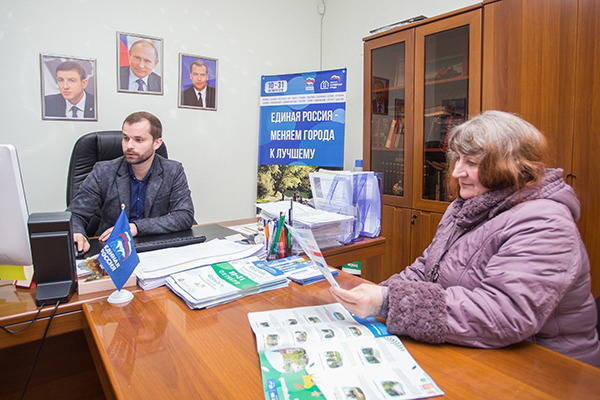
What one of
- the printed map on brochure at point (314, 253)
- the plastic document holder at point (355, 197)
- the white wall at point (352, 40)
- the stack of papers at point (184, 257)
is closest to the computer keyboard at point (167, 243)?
the stack of papers at point (184, 257)

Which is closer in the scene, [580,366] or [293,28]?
[580,366]

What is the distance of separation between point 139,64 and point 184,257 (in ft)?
6.87

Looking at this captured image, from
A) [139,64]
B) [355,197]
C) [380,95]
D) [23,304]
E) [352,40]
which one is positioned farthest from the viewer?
[352,40]

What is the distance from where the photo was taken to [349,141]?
3.70 metres

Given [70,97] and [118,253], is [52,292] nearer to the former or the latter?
[118,253]

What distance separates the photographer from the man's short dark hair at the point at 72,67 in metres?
2.60

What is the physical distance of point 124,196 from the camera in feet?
7.02

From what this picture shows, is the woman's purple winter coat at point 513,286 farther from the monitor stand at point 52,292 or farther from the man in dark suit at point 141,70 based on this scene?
the man in dark suit at point 141,70

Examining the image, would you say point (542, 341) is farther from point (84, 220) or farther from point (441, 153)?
point (84, 220)

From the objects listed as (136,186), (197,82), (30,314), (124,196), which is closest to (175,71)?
(197,82)

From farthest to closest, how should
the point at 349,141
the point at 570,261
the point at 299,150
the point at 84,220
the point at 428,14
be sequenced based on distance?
the point at 349,141 < the point at 299,150 < the point at 428,14 < the point at 84,220 < the point at 570,261

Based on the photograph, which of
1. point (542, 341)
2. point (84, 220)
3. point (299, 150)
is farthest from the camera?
point (299, 150)

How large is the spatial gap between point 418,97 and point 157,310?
2.23 meters

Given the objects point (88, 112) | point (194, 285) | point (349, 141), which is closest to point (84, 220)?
point (88, 112)
